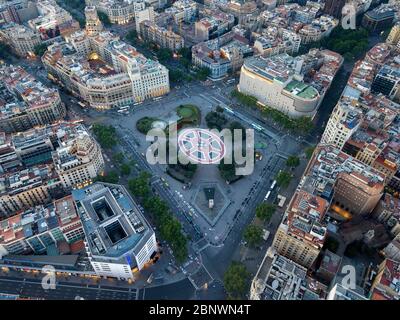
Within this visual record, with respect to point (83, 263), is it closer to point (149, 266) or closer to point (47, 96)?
point (149, 266)

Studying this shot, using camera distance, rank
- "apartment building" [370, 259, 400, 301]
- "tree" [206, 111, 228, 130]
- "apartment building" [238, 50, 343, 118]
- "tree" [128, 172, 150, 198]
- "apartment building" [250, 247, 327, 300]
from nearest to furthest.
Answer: "apartment building" [370, 259, 400, 301] < "apartment building" [250, 247, 327, 300] < "tree" [128, 172, 150, 198] < "apartment building" [238, 50, 343, 118] < "tree" [206, 111, 228, 130]

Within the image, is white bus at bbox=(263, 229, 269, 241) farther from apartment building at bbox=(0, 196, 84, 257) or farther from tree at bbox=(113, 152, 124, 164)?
tree at bbox=(113, 152, 124, 164)

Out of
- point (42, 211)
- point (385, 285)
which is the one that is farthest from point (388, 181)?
point (42, 211)

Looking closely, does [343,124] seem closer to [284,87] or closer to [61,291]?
[284,87]

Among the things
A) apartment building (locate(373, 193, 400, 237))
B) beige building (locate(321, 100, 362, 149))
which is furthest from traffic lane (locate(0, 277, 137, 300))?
→ beige building (locate(321, 100, 362, 149))

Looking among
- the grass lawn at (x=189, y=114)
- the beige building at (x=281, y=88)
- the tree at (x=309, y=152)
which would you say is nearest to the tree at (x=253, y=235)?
the tree at (x=309, y=152)

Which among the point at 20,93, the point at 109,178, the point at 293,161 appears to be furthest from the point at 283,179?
the point at 20,93
